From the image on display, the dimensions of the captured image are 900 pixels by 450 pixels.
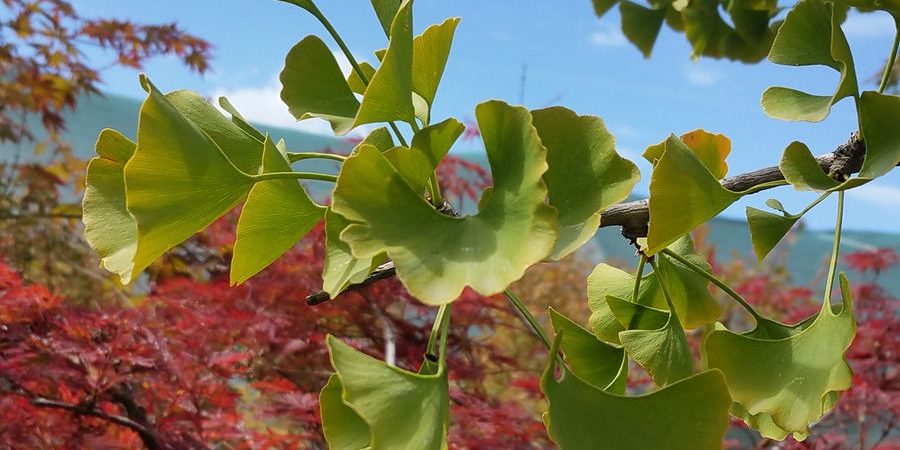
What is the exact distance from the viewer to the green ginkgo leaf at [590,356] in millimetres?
383

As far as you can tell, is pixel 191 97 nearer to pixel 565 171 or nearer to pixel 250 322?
pixel 565 171

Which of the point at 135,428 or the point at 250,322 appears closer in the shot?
the point at 135,428

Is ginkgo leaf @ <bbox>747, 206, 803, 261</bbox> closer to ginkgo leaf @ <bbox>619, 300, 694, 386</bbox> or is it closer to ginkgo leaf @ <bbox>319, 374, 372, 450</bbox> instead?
ginkgo leaf @ <bbox>619, 300, 694, 386</bbox>

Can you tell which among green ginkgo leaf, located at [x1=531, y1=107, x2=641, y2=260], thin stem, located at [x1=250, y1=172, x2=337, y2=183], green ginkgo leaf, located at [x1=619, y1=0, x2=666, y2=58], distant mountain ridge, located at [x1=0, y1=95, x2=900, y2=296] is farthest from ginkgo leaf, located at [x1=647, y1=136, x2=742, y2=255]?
distant mountain ridge, located at [x1=0, y1=95, x2=900, y2=296]

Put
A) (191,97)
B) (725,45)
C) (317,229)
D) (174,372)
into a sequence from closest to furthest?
(191,97), (174,372), (725,45), (317,229)

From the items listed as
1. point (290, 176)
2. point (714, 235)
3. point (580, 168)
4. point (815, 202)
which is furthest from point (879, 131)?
point (714, 235)

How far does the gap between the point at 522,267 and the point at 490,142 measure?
6cm

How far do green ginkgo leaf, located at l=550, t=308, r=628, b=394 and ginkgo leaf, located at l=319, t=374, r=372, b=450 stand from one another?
0.36ft

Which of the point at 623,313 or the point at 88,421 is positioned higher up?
the point at 623,313

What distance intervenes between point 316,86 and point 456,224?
161 millimetres

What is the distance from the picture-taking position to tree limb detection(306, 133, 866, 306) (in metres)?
0.35

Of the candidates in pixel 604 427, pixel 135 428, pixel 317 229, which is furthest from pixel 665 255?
pixel 317 229

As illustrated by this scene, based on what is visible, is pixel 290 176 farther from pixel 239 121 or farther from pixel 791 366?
pixel 791 366

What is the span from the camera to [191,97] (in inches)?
13.9
